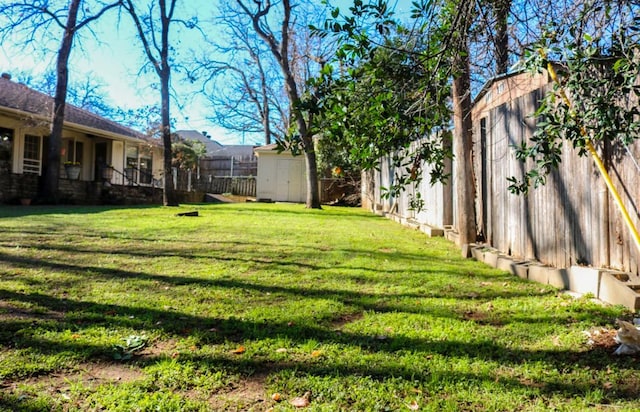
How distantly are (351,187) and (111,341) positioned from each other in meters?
17.4

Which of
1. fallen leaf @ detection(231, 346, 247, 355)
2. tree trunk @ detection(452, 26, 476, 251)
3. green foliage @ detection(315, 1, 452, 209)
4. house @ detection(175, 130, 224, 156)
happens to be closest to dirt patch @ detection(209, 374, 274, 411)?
fallen leaf @ detection(231, 346, 247, 355)

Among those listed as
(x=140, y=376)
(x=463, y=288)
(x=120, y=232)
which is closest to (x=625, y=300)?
(x=463, y=288)

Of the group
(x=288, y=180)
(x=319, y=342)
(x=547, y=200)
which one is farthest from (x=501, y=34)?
(x=288, y=180)

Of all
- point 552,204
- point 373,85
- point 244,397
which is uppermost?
point 373,85

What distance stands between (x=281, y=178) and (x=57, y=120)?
10.1m

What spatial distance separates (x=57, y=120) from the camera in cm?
1270

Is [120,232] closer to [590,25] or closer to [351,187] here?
[590,25]

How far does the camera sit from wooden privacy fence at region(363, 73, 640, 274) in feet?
9.24

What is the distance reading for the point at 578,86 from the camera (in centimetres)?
254

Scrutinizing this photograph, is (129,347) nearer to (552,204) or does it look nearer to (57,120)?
(552,204)

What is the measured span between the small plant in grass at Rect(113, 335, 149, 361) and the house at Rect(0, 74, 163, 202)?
12.9 metres

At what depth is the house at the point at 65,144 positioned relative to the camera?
43.2 ft

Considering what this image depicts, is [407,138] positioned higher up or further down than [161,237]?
higher up

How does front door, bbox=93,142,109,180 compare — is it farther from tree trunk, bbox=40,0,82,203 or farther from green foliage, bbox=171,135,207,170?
tree trunk, bbox=40,0,82,203
